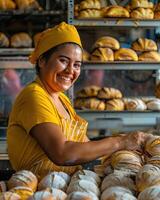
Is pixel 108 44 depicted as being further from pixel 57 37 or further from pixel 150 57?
pixel 57 37

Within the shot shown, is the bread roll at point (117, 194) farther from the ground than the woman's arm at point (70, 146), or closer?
farther from the ground

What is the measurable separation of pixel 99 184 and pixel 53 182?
5.2 inches

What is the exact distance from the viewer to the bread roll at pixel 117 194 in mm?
987

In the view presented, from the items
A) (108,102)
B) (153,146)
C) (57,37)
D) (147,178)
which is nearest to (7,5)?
(108,102)

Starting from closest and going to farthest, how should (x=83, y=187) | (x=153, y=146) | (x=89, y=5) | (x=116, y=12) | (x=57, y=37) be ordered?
(x=83, y=187) < (x=153, y=146) < (x=57, y=37) < (x=116, y=12) < (x=89, y=5)

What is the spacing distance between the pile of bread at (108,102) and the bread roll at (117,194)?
2.20 meters

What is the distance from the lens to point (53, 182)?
1.14 metres

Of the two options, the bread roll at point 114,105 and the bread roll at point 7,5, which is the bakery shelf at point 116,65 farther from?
the bread roll at point 7,5

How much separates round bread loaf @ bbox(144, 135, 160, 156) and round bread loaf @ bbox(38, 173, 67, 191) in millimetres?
335

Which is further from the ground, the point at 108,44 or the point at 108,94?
the point at 108,44

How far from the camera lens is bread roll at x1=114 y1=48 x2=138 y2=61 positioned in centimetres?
329

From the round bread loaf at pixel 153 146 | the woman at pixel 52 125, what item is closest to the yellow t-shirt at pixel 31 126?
the woman at pixel 52 125

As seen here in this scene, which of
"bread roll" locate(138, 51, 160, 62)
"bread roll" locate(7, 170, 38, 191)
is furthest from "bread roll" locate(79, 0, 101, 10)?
"bread roll" locate(7, 170, 38, 191)

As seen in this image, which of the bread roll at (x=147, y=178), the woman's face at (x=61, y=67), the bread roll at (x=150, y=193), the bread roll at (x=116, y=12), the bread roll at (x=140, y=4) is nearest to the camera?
the bread roll at (x=150, y=193)
